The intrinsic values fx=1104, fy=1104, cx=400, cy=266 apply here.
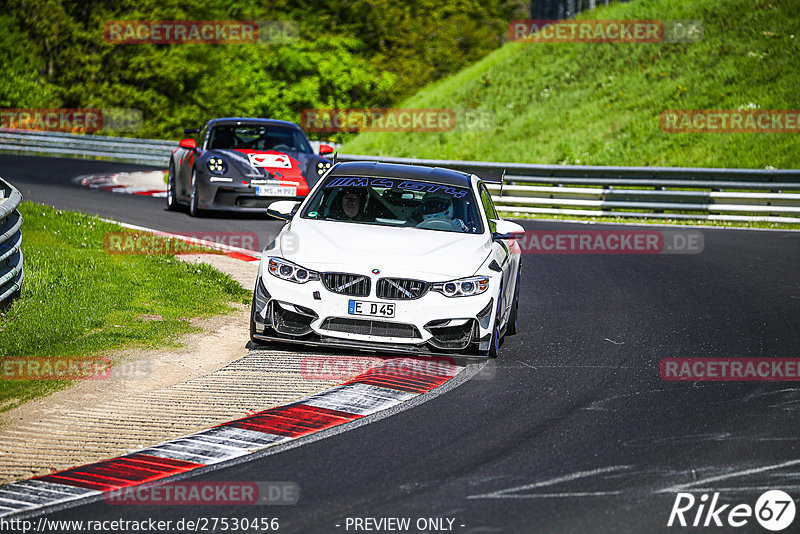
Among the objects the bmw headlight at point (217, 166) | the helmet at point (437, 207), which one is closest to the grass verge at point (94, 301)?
the helmet at point (437, 207)

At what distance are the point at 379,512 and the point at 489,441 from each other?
1362mm

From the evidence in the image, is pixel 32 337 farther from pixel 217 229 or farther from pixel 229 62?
pixel 229 62

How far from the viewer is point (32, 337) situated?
332 inches

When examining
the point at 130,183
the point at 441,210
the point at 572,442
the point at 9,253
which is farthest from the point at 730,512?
the point at 130,183

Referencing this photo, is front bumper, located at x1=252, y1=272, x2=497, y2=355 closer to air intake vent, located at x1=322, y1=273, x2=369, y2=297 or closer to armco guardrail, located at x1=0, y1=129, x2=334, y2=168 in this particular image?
air intake vent, located at x1=322, y1=273, x2=369, y2=297

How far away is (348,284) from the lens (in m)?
8.13

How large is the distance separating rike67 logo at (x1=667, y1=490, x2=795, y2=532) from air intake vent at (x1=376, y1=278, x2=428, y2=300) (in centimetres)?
316

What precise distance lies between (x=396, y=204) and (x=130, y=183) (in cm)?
1796

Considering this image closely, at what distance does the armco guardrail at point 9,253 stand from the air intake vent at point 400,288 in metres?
3.23

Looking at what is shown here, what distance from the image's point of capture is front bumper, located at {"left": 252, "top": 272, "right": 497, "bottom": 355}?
26.5 feet

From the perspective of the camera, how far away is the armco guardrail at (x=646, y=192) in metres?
21.3

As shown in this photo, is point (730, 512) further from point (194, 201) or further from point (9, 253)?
point (194, 201)

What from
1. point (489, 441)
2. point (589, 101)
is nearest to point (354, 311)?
point (489, 441)

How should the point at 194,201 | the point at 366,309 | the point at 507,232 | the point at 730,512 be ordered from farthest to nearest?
the point at 194,201 < the point at 507,232 < the point at 366,309 < the point at 730,512
